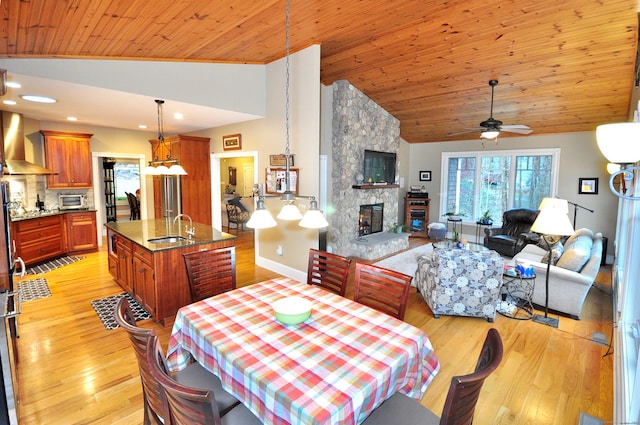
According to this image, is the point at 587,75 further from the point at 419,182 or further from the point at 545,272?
the point at 419,182

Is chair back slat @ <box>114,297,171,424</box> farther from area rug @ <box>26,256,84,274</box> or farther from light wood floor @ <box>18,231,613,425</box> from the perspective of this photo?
area rug @ <box>26,256,84,274</box>

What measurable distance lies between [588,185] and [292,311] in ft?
23.7

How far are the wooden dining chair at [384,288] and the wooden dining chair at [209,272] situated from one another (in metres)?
1.15

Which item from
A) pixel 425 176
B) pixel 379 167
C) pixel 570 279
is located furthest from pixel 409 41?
pixel 425 176

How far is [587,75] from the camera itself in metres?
4.58

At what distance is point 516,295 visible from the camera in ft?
14.0

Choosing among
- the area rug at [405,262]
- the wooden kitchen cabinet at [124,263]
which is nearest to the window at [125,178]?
the wooden kitchen cabinet at [124,263]

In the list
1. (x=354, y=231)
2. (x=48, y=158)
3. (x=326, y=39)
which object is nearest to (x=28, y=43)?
(x=326, y=39)

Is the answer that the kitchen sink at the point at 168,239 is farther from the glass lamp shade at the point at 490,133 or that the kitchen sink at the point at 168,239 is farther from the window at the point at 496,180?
the window at the point at 496,180

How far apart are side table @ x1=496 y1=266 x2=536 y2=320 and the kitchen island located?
11.2 ft

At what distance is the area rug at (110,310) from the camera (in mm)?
3523

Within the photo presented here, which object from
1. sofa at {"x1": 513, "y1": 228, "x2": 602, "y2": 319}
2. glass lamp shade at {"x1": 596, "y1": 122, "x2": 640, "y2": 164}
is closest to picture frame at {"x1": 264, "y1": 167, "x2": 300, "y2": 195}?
sofa at {"x1": 513, "y1": 228, "x2": 602, "y2": 319}

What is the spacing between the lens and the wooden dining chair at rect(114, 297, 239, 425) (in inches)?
56.1

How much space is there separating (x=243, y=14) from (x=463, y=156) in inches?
259
